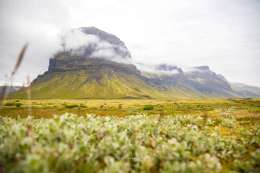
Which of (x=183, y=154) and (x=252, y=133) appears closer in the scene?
(x=183, y=154)

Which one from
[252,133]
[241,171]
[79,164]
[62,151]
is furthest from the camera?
[252,133]

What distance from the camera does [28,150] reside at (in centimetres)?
838

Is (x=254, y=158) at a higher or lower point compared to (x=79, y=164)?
lower

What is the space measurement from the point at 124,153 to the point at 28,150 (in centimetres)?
411

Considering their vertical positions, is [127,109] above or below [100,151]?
below

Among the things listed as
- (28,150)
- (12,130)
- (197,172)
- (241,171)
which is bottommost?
(241,171)

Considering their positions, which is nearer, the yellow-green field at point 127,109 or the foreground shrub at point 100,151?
the foreground shrub at point 100,151

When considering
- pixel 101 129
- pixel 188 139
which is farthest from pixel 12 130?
pixel 188 139

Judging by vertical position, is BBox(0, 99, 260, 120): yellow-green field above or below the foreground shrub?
below

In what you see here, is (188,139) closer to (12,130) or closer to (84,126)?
(84,126)

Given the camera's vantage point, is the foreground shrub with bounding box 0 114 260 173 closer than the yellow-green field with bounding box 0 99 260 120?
Yes

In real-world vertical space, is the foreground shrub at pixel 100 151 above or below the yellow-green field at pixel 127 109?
above

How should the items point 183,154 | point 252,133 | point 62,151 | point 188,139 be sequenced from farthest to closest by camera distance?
point 252,133 < point 188,139 < point 183,154 < point 62,151

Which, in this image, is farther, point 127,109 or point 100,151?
point 127,109
